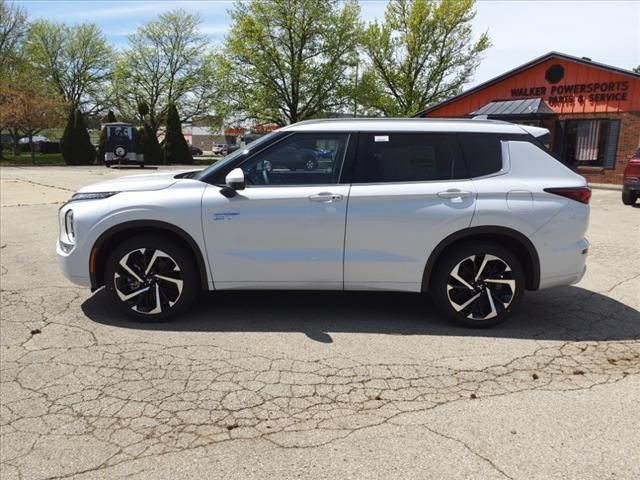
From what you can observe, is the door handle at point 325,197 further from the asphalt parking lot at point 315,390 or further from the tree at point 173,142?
the tree at point 173,142

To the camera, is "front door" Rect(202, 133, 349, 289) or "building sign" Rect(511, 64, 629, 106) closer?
"front door" Rect(202, 133, 349, 289)

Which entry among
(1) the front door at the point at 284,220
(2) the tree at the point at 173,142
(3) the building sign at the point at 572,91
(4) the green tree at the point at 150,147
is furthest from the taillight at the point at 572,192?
(2) the tree at the point at 173,142

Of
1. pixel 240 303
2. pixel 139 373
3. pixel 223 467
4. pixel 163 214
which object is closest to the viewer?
pixel 223 467

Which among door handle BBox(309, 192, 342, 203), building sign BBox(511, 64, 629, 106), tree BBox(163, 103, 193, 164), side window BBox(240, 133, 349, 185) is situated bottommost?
door handle BBox(309, 192, 342, 203)

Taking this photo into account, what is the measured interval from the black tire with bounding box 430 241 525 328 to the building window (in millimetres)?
19493

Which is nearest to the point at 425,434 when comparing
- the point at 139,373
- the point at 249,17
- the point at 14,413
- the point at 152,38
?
the point at 139,373

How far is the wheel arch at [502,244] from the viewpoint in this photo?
424 centimetres

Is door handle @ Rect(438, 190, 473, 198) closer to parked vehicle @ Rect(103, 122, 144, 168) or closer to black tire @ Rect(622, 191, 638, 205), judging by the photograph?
black tire @ Rect(622, 191, 638, 205)

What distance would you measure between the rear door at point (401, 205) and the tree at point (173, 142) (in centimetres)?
3579

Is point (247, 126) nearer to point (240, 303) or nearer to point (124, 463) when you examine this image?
point (240, 303)

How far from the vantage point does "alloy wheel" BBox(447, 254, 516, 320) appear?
4.31m

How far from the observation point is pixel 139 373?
350cm

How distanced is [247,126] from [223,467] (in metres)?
37.5

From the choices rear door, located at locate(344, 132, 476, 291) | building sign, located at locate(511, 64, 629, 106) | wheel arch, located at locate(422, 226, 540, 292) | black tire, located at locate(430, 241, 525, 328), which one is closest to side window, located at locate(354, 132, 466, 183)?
rear door, located at locate(344, 132, 476, 291)
